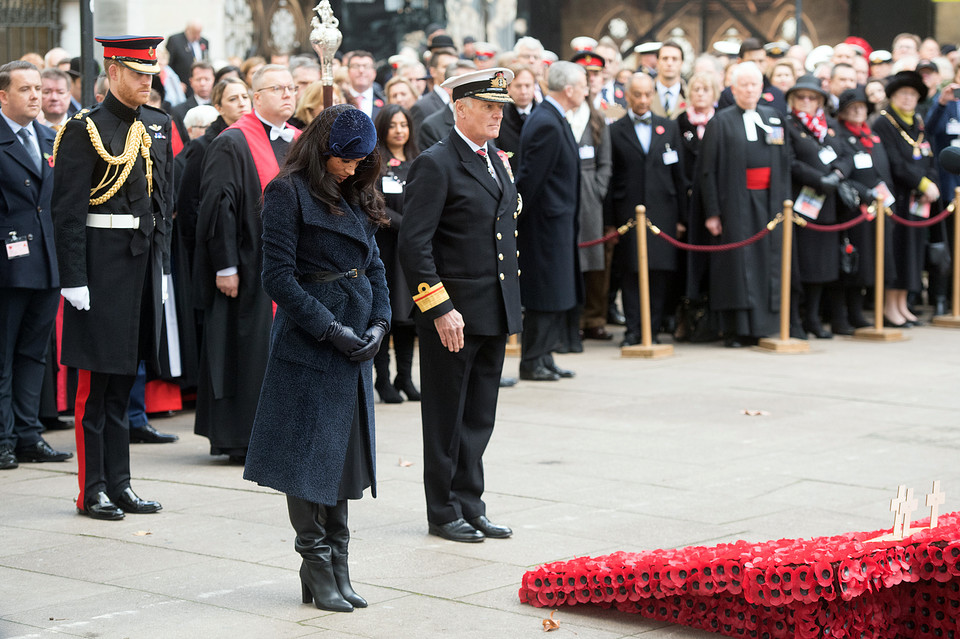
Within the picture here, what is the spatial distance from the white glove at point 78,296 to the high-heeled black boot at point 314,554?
75.7 inches

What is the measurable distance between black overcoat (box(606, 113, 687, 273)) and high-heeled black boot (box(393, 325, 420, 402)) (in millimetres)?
3059

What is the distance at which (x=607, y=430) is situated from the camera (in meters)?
9.10

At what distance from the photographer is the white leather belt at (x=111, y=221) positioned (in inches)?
273

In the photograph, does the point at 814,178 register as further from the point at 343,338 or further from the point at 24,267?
the point at 343,338

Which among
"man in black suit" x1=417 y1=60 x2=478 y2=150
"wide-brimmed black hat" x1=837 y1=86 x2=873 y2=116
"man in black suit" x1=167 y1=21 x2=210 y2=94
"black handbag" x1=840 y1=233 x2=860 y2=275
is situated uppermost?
"man in black suit" x1=167 y1=21 x2=210 y2=94

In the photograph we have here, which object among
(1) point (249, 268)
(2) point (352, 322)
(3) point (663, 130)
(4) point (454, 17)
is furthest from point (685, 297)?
(4) point (454, 17)

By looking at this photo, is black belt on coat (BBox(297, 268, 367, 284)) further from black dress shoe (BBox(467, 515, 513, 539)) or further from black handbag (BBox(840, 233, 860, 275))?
black handbag (BBox(840, 233, 860, 275))

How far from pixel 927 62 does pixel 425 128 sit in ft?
23.9

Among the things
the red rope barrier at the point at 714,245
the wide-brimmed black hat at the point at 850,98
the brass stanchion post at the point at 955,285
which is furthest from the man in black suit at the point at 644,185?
the brass stanchion post at the point at 955,285

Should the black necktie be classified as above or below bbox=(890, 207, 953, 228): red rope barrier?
above

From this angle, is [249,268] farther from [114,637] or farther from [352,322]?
[114,637]

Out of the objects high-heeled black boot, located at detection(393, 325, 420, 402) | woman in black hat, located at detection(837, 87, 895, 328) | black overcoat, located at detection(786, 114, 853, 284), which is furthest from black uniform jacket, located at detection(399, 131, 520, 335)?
woman in black hat, located at detection(837, 87, 895, 328)

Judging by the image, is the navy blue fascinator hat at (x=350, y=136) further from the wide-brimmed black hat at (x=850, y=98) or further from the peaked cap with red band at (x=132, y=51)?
the wide-brimmed black hat at (x=850, y=98)

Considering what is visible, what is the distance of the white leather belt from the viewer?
22.7 feet
